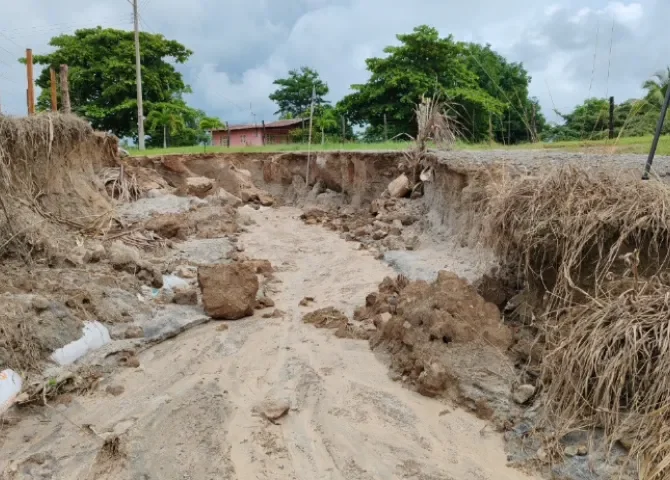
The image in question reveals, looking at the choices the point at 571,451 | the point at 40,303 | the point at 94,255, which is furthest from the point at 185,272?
the point at 571,451

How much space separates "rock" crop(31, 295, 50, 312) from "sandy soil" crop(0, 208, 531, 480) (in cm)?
90

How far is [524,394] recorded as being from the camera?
4.04m

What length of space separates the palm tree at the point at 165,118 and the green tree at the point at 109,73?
594 millimetres

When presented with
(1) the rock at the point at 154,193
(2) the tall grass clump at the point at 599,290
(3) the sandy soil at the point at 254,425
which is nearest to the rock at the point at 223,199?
(1) the rock at the point at 154,193

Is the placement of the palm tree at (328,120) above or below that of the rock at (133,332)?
above

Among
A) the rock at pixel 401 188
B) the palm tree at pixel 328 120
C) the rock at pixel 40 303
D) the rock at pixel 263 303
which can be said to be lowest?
the rock at pixel 263 303

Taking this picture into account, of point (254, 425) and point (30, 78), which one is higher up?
point (30, 78)

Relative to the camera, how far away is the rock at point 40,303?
501cm

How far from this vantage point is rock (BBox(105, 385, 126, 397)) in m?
4.55

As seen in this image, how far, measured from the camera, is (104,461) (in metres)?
3.63

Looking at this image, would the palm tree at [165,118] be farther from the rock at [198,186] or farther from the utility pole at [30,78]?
the utility pole at [30,78]

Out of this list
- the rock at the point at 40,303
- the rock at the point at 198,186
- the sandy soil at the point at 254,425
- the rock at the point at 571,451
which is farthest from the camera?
the rock at the point at 198,186

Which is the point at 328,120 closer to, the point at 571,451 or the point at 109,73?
the point at 109,73

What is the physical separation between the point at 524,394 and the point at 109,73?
23474 millimetres
